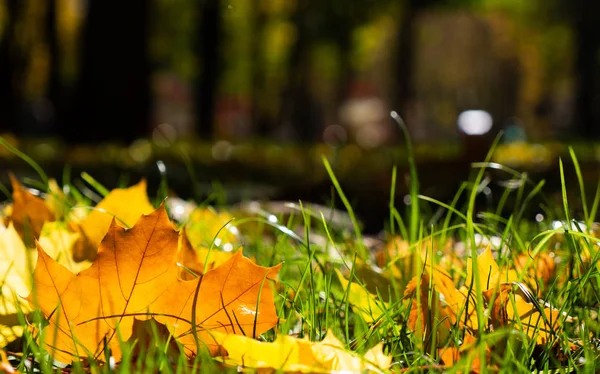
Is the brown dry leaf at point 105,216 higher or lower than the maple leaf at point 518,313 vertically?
higher

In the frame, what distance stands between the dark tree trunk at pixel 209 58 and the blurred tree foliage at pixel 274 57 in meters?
0.04

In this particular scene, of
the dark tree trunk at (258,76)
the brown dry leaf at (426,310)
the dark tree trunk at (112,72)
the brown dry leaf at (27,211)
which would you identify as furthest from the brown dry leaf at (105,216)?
the dark tree trunk at (258,76)

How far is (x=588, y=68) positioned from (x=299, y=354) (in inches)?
748

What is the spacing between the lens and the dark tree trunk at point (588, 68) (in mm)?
18109

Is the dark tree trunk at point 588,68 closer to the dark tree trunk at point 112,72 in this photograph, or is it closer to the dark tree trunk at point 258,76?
the dark tree trunk at point 258,76

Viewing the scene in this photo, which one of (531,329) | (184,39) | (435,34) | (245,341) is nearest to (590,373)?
(531,329)

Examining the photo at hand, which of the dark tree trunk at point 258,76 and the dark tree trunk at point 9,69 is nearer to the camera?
the dark tree trunk at point 9,69

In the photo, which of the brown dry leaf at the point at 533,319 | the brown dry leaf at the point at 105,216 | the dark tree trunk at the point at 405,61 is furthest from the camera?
the dark tree trunk at the point at 405,61

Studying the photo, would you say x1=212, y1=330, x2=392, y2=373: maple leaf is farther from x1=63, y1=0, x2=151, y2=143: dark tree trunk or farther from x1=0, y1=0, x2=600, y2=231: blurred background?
x1=63, y1=0, x2=151, y2=143: dark tree trunk

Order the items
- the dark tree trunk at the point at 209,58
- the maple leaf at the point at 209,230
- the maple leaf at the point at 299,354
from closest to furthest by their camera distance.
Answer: the maple leaf at the point at 299,354, the maple leaf at the point at 209,230, the dark tree trunk at the point at 209,58

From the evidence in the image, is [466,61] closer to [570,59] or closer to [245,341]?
[570,59]

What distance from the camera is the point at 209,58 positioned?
1869 cm

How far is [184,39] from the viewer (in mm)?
29406

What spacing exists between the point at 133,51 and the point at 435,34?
33.9 m
